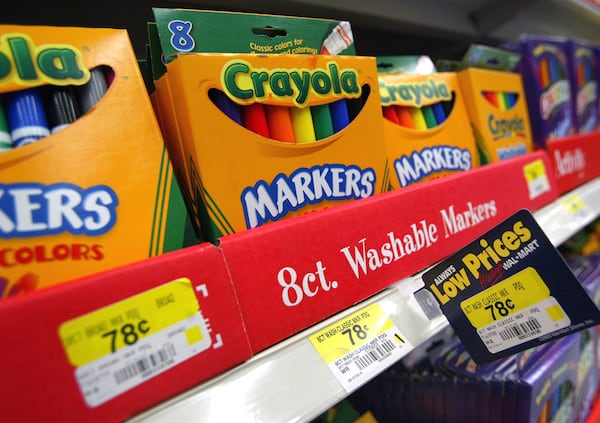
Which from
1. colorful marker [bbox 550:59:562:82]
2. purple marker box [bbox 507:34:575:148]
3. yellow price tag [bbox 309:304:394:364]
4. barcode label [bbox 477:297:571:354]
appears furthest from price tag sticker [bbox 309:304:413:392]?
colorful marker [bbox 550:59:562:82]

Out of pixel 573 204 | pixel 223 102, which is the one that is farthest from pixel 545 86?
pixel 223 102

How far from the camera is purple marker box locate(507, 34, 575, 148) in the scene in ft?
3.11

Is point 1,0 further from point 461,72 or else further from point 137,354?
point 461,72

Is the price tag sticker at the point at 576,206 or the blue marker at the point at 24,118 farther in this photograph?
the price tag sticker at the point at 576,206

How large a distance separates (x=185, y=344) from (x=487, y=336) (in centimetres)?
35

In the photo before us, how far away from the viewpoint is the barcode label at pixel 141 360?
31 cm

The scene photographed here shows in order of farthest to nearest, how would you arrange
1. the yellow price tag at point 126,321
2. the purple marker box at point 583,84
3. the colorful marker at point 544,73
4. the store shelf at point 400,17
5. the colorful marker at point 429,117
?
the purple marker box at point 583,84 < the colorful marker at point 544,73 < the colorful marker at point 429,117 < the store shelf at point 400,17 < the yellow price tag at point 126,321

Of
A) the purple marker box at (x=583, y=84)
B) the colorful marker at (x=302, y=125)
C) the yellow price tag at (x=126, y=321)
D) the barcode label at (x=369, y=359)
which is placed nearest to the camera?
the yellow price tag at (x=126, y=321)

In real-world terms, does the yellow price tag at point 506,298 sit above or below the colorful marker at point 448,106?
below

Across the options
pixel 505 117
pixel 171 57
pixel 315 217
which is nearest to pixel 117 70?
pixel 171 57

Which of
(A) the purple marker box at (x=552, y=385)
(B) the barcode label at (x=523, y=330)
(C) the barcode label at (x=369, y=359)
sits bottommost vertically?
(A) the purple marker box at (x=552, y=385)

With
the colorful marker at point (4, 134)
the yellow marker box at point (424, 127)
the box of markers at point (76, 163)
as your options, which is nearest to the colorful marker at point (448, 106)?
the yellow marker box at point (424, 127)

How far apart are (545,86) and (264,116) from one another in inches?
31.4

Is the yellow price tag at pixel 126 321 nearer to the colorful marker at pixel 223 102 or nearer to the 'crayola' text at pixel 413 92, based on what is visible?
the colorful marker at pixel 223 102
